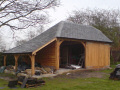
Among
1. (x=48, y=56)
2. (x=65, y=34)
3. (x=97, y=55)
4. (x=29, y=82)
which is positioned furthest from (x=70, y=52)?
(x=29, y=82)

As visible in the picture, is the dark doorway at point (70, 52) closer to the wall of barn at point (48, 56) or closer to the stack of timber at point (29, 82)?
the wall of barn at point (48, 56)

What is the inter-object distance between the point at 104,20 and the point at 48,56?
16712mm

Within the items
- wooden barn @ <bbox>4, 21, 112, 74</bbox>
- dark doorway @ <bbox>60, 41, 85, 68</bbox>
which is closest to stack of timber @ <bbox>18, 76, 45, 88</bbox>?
wooden barn @ <bbox>4, 21, 112, 74</bbox>

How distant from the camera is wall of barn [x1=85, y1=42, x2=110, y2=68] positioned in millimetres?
Answer: 15945

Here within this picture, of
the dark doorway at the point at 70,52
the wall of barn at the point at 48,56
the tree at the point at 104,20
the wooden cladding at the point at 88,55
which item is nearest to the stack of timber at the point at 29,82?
the wooden cladding at the point at 88,55

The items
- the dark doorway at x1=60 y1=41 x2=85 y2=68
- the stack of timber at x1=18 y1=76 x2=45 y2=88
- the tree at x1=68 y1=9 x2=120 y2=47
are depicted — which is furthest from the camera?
the tree at x1=68 y1=9 x2=120 y2=47

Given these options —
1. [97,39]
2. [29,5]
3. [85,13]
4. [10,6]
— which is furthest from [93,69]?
[85,13]

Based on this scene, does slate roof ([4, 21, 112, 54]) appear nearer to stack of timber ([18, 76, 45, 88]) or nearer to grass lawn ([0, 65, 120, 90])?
grass lawn ([0, 65, 120, 90])

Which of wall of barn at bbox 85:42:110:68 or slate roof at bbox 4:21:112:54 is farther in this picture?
wall of barn at bbox 85:42:110:68

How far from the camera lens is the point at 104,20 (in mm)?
27750

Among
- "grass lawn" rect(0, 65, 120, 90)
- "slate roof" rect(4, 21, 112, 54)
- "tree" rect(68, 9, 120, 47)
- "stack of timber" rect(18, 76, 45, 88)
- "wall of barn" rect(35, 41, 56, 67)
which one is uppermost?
"tree" rect(68, 9, 120, 47)

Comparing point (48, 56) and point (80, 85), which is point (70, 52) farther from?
point (80, 85)

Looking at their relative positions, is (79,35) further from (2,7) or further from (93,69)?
(2,7)

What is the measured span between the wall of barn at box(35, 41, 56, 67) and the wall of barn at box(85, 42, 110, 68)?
3664mm
